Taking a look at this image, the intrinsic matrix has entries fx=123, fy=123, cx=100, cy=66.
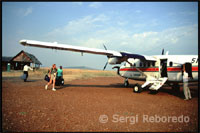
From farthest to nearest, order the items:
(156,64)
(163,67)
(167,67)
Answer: (156,64), (163,67), (167,67)

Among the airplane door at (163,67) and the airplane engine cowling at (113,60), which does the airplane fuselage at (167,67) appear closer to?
the airplane door at (163,67)

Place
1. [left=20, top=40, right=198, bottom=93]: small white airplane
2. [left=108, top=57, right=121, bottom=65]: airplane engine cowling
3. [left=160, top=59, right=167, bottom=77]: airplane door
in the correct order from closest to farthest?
[left=20, top=40, right=198, bottom=93]: small white airplane → [left=160, top=59, right=167, bottom=77]: airplane door → [left=108, top=57, right=121, bottom=65]: airplane engine cowling

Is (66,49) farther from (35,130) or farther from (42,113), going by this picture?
(35,130)

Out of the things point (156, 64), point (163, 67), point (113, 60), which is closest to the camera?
point (163, 67)

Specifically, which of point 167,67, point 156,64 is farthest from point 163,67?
point 156,64

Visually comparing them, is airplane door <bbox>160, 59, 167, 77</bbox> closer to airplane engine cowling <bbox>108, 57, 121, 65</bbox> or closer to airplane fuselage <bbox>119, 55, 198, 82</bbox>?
airplane fuselage <bbox>119, 55, 198, 82</bbox>

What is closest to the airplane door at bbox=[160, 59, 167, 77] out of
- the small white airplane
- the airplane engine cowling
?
the small white airplane

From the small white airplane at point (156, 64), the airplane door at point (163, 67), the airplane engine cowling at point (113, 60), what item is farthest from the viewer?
the airplane engine cowling at point (113, 60)

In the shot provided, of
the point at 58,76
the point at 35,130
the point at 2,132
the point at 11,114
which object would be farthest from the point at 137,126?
the point at 58,76

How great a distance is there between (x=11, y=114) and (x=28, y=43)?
5.53m

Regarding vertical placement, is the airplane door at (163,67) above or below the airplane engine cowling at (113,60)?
below

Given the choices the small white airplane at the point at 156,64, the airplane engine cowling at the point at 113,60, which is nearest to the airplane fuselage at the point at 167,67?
the small white airplane at the point at 156,64

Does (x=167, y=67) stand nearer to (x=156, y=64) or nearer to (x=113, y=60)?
(x=156, y=64)

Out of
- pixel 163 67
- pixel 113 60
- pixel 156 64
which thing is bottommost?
pixel 163 67
